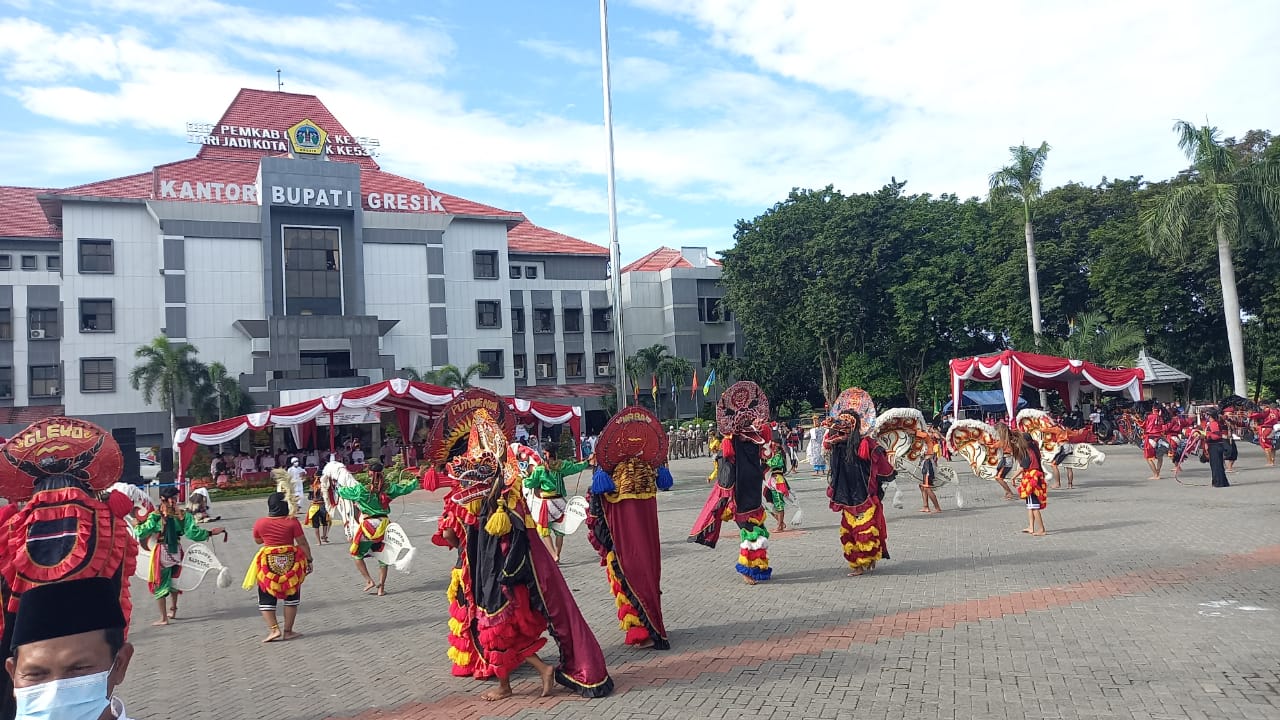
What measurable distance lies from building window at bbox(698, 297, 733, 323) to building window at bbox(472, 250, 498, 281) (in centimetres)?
1196

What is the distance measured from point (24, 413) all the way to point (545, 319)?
23769mm

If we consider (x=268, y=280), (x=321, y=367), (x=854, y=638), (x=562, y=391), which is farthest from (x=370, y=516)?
(x=562, y=391)

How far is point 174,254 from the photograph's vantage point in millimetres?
37688

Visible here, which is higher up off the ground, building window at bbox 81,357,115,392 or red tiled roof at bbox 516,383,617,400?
building window at bbox 81,357,115,392

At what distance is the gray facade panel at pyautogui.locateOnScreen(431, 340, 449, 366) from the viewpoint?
42.7 m

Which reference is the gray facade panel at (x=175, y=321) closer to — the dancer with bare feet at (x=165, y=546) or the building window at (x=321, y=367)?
the building window at (x=321, y=367)

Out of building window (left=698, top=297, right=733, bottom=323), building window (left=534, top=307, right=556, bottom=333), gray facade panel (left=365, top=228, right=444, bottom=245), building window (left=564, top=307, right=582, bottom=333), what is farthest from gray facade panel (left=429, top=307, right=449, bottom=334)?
building window (left=698, top=297, right=733, bottom=323)

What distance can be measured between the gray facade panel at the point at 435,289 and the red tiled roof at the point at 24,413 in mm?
16158

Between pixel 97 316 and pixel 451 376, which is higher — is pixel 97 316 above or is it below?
above

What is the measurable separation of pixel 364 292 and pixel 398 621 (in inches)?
1341

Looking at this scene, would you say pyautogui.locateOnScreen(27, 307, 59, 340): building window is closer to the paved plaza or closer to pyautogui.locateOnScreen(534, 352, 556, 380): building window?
pyautogui.locateOnScreen(534, 352, 556, 380): building window

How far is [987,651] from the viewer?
6.89 meters

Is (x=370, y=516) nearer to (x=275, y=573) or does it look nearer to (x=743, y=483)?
(x=275, y=573)

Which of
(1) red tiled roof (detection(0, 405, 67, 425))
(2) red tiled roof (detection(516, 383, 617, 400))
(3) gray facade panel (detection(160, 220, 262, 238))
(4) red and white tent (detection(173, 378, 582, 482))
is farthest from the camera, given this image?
(2) red tiled roof (detection(516, 383, 617, 400))
